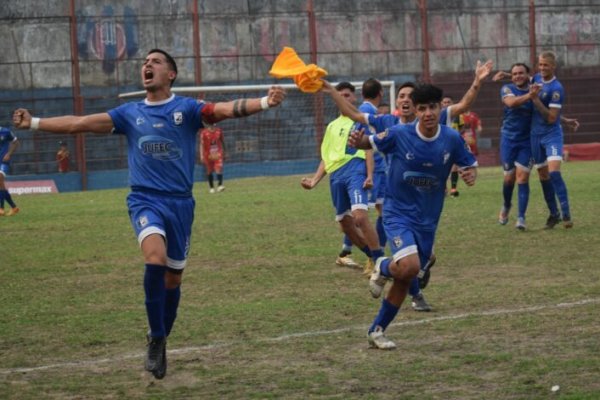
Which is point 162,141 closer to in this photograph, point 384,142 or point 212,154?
point 384,142

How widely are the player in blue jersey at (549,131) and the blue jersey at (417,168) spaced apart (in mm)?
7784

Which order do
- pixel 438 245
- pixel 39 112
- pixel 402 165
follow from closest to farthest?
1. pixel 402 165
2. pixel 438 245
3. pixel 39 112

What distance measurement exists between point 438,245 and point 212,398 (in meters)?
9.07

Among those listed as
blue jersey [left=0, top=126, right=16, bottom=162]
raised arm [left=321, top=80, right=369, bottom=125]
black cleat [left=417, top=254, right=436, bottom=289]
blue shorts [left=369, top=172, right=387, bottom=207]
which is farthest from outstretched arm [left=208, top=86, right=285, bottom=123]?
blue jersey [left=0, top=126, right=16, bottom=162]

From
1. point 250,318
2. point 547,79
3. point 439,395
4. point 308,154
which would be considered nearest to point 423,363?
point 439,395

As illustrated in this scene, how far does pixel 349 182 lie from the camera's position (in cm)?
1387

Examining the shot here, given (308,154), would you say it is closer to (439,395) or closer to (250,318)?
(250,318)

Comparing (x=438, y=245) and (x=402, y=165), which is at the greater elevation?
Result: (x=402, y=165)

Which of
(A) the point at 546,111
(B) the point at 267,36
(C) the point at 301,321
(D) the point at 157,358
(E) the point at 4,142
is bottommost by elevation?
(C) the point at 301,321

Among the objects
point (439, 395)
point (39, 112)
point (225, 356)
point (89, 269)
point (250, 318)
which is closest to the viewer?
point (439, 395)

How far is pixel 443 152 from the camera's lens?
9.53 m

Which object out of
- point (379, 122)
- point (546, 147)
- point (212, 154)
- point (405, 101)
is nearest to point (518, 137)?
point (546, 147)

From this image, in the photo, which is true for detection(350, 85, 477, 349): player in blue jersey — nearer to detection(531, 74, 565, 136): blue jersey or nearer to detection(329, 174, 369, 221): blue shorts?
detection(329, 174, 369, 221): blue shorts

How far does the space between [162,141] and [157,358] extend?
5.16ft
